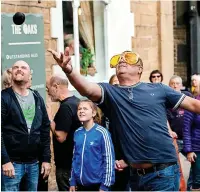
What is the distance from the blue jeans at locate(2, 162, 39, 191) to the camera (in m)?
6.60

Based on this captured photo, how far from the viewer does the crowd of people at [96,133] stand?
512 centimetres

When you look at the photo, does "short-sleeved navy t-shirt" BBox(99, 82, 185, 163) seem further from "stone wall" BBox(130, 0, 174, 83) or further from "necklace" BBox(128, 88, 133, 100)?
"stone wall" BBox(130, 0, 174, 83)

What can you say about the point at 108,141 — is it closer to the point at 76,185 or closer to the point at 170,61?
the point at 76,185

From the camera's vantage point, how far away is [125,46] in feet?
36.3

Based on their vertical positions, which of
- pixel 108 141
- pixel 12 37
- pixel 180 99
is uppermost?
pixel 12 37

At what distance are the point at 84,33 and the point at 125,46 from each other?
3.28 ft

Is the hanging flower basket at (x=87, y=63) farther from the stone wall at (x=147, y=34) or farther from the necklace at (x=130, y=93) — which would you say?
the necklace at (x=130, y=93)

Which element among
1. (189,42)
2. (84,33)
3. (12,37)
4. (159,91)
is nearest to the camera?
(159,91)

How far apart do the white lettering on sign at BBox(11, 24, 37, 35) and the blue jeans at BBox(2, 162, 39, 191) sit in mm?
1930

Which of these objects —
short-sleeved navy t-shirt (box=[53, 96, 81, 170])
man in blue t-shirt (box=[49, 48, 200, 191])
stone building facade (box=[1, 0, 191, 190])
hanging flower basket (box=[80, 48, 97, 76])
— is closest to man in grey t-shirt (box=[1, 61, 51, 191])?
short-sleeved navy t-shirt (box=[53, 96, 81, 170])

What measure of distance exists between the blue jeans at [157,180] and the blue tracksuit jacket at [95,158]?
97 centimetres

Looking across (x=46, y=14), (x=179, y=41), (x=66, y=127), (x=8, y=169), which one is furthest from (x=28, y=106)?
(x=179, y=41)

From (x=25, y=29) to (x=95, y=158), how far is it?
2460 millimetres

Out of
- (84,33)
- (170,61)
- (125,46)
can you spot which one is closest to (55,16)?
(84,33)
